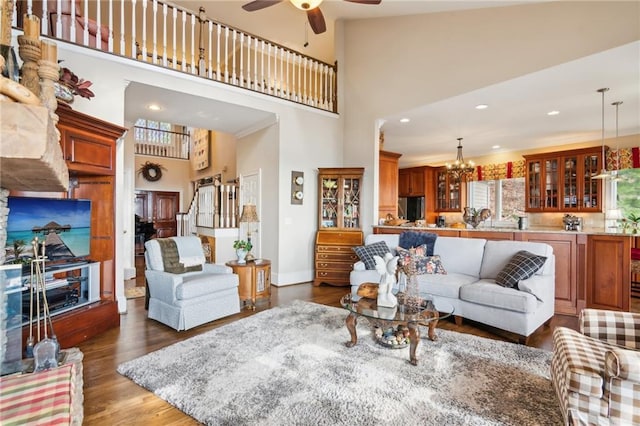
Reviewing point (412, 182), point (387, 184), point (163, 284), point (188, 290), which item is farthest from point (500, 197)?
point (163, 284)

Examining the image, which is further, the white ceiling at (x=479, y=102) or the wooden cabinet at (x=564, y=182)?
the wooden cabinet at (x=564, y=182)

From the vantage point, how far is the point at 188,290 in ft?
10.4

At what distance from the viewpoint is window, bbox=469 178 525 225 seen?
7.69 m

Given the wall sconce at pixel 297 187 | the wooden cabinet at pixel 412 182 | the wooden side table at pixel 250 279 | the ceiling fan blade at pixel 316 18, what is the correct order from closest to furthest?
1. the ceiling fan blade at pixel 316 18
2. the wooden side table at pixel 250 279
3. the wall sconce at pixel 297 187
4. the wooden cabinet at pixel 412 182

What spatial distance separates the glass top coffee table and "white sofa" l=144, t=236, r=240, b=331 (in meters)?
1.52

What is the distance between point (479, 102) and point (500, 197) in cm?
424

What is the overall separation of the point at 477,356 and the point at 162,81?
4768 mm

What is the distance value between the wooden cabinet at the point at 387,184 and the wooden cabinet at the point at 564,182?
3.24 m

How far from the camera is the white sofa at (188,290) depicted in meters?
3.20

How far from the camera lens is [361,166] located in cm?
579

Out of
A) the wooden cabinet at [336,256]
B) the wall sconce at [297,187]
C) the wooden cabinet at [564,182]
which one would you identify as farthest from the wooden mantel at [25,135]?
the wooden cabinet at [564,182]

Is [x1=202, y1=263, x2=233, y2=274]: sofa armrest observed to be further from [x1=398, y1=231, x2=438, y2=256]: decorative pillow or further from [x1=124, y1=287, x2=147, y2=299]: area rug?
[x1=398, y1=231, x2=438, y2=256]: decorative pillow

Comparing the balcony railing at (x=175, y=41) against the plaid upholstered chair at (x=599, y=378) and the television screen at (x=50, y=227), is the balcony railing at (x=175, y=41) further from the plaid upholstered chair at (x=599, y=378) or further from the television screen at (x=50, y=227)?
the plaid upholstered chair at (x=599, y=378)

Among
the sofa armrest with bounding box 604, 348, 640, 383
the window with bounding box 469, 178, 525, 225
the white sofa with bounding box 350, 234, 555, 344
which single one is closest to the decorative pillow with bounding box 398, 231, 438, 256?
the white sofa with bounding box 350, 234, 555, 344
